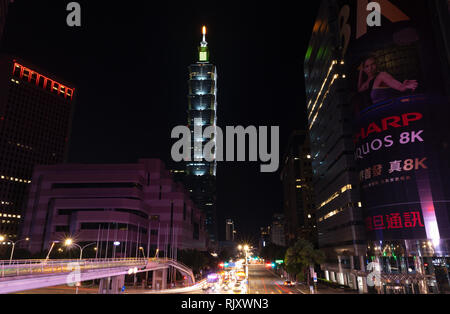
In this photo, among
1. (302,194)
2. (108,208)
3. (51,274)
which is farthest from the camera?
(302,194)

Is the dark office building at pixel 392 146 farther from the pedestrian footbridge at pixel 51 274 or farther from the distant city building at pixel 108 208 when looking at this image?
the distant city building at pixel 108 208

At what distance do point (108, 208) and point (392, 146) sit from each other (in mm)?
83163

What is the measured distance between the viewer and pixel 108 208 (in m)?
103

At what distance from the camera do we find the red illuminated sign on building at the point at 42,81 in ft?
542

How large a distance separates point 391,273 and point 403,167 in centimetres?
2224

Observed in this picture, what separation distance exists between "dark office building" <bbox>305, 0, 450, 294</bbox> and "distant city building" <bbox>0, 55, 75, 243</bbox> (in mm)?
141638

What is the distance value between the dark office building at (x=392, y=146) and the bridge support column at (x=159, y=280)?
145 feet

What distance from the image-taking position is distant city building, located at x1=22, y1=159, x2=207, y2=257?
99000 millimetres

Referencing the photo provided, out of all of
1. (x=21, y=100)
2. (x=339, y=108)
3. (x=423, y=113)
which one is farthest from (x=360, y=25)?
Answer: (x=21, y=100)

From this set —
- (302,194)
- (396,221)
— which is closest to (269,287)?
(396,221)

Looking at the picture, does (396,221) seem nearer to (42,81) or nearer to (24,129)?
(24,129)

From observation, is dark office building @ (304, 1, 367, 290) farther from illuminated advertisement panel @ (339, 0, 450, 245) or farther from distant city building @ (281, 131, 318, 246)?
distant city building @ (281, 131, 318, 246)

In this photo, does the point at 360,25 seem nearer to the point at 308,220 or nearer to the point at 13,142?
the point at 308,220
